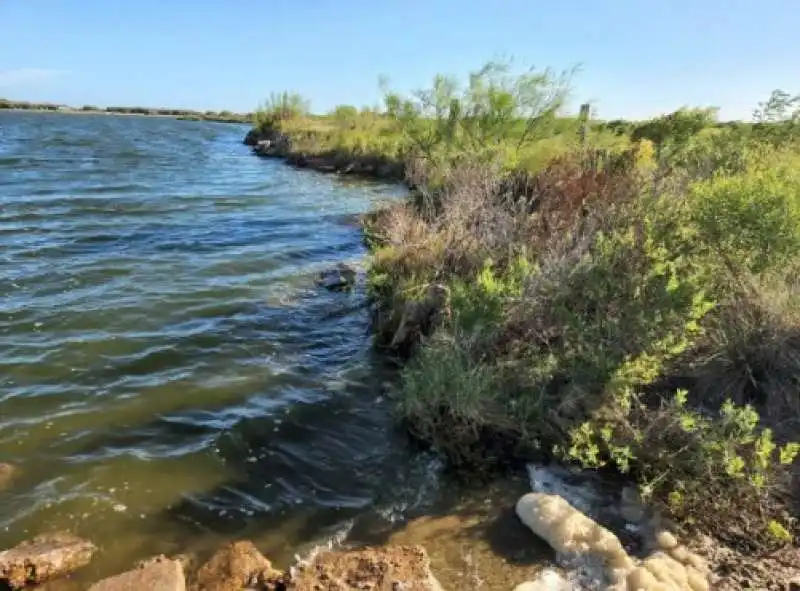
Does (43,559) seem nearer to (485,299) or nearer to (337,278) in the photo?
(485,299)

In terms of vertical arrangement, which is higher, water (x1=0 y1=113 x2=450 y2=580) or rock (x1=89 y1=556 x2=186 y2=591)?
rock (x1=89 y1=556 x2=186 y2=591)

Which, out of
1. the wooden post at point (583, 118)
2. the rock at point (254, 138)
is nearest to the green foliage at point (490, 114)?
the wooden post at point (583, 118)

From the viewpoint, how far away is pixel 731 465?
4.27 meters

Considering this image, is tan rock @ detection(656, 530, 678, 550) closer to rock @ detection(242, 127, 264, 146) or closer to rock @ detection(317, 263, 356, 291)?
rock @ detection(317, 263, 356, 291)

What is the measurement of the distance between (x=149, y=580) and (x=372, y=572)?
A: 1.43 meters

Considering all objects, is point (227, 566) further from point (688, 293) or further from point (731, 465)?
point (688, 293)

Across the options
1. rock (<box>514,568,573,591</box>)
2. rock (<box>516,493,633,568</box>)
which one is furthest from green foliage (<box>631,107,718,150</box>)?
rock (<box>514,568,573,591</box>)

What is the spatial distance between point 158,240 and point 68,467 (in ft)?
32.1

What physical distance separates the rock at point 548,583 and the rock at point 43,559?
3.06 m

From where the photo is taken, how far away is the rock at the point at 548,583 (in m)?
4.07

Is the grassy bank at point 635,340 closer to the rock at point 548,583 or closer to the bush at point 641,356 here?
the bush at point 641,356

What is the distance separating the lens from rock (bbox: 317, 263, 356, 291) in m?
11.6

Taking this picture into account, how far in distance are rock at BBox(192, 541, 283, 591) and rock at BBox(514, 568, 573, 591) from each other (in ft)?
5.29

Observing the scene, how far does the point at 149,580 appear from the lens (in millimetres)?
4086
